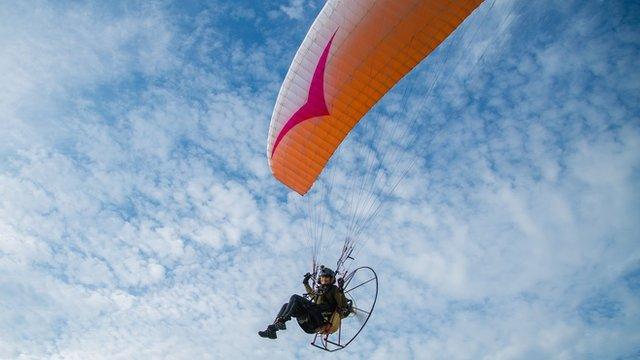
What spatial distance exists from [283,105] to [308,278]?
3953 mm

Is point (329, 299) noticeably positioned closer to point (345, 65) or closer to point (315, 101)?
point (315, 101)

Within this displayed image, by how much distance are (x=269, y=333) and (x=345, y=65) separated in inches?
219

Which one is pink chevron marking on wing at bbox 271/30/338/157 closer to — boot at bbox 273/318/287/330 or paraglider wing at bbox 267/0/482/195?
paraglider wing at bbox 267/0/482/195

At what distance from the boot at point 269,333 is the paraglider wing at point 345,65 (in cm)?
394

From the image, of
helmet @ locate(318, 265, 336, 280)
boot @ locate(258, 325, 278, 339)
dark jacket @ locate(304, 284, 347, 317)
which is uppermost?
helmet @ locate(318, 265, 336, 280)

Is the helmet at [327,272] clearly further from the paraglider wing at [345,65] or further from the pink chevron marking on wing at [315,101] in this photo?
the pink chevron marking on wing at [315,101]

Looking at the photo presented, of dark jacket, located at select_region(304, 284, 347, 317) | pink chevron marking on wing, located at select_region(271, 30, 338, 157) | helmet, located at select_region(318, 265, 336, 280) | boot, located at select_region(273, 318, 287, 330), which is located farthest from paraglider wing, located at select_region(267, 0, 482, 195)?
boot, located at select_region(273, 318, 287, 330)

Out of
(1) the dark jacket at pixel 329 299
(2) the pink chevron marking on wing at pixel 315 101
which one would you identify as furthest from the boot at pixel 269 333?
(2) the pink chevron marking on wing at pixel 315 101

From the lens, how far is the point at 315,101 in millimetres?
9969

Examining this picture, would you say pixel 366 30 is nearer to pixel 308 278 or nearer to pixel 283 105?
pixel 283 105

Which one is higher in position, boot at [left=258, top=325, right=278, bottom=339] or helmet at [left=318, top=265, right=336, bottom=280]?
helmet at [left=318, top=265, right=336, bottom=280]

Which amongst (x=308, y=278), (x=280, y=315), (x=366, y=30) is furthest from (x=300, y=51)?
(x=280, y=315)

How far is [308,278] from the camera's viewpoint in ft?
30.6

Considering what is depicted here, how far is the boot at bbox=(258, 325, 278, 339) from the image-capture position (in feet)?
28.2
